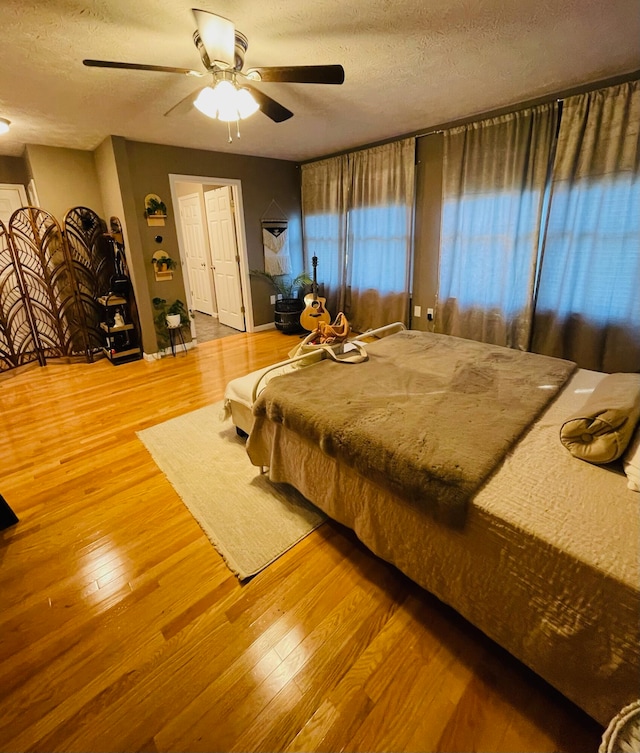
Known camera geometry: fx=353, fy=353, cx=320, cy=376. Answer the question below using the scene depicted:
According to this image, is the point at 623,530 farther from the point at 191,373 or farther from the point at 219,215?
the point at 219,215

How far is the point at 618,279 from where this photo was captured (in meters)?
2.81

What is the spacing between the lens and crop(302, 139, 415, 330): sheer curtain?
4.15m

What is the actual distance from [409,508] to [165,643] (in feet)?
3.41

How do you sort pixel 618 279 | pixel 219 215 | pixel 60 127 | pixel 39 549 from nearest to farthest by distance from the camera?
pixel 39 549 < pixel 618 279 < pixel 60 127 < pixel 219 215

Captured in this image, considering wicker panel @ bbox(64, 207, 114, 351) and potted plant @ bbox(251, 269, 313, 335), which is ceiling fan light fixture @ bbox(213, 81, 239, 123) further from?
potted plant @ bbox(251, 269, 313, 335)

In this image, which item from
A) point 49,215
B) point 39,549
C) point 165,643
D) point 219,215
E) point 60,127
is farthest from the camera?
point 219,215

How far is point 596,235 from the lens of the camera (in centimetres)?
284

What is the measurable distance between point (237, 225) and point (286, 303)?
126 centimetres

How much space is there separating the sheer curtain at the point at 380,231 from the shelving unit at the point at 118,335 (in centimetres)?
289

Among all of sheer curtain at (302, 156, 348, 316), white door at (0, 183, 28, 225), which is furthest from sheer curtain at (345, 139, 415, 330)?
white door at (0, 183, 28, 225)

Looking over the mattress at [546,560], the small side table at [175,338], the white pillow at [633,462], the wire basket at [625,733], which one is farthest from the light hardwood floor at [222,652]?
the small side table at [175,338]

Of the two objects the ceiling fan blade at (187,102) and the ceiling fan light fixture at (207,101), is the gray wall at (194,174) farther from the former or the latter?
the ceiling fan light fixture at (207,101)

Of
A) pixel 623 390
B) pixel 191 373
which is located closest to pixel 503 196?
pixel 623 390

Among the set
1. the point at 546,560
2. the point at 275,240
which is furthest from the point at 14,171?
the point at 546,560
